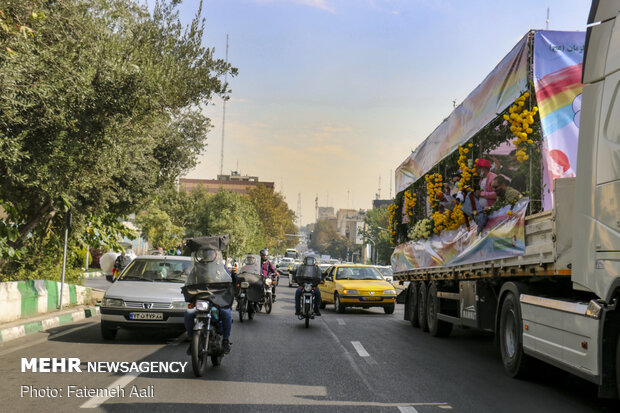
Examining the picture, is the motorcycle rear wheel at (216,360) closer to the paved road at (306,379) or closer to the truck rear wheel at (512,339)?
the paved road at (306,379)

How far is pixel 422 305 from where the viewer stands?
50.6ft

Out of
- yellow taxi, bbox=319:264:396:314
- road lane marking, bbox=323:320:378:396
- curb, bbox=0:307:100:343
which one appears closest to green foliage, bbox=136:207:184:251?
yellow taxi, bbox=319:264:396:314

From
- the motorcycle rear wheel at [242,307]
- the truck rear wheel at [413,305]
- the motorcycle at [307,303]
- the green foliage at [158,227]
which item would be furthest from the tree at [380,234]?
the motorcycle at [307,303]

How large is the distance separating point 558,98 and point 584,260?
2.40 m

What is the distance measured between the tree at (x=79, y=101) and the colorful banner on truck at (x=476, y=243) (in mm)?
6230

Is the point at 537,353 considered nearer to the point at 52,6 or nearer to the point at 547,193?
the point at 547,193

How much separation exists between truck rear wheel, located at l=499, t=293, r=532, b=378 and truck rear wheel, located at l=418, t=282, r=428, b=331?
613 centimetres

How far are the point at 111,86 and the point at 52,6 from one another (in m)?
1.96

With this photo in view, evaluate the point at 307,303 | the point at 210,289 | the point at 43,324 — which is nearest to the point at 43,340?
the point at 43,324

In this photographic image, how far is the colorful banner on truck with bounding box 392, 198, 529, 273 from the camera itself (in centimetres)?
871

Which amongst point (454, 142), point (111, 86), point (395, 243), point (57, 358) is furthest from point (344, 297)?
point (57, 358)

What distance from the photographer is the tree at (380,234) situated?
9406 centimetres

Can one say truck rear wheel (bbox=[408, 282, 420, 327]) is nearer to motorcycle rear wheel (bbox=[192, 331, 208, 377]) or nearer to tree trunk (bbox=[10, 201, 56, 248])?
motorcycle rear wheel (bbox=[192, 331, 208, 377])

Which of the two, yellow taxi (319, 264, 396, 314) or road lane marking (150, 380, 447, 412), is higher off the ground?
yellow taxi (319, 264, 396, 314)
